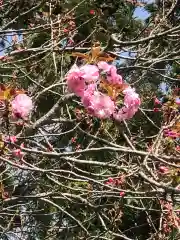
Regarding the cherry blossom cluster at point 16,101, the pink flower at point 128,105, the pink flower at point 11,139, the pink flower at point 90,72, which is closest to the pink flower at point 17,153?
the pink flower at point 11,139

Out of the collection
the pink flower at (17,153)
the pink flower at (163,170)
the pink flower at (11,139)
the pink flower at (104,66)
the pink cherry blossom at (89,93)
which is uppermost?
the pink flower at (104,66)

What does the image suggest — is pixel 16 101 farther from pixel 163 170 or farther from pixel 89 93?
pixel 163 170

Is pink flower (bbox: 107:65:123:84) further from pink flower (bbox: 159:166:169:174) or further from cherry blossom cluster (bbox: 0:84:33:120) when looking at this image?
pink flower (bbox: 159:166:169:174)

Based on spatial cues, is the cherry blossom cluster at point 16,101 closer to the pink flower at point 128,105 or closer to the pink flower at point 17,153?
the pink flower at point 128,105

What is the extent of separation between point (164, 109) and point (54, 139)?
2536 mm

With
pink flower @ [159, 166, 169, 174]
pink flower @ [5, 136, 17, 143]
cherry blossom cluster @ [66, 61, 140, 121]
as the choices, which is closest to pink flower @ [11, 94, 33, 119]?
cherry blossom cluster @ [66, 61, 140, 121]

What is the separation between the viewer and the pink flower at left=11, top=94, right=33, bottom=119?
2.33m

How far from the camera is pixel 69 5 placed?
6219 millimetres

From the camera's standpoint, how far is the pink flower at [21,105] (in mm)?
2330

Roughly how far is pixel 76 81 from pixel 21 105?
0.89 feet

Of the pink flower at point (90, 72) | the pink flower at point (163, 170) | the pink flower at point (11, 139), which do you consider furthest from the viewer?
the pink flower at point (163, 170)

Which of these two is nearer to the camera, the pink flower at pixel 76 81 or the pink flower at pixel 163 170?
the pink flower at pixel 76 81

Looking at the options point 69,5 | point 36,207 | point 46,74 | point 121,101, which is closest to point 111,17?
point 69,5

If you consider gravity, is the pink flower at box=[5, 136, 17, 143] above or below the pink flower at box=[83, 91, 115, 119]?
below
